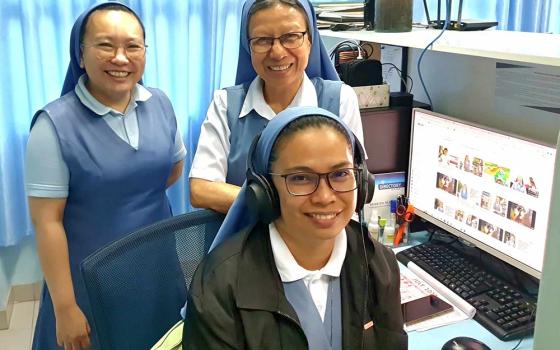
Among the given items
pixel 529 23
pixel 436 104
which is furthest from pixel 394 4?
pixel 529 23

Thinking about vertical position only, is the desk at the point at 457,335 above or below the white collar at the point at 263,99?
below

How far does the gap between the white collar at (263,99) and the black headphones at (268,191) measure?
37 cm

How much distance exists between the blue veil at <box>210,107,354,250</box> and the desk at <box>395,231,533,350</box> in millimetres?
460

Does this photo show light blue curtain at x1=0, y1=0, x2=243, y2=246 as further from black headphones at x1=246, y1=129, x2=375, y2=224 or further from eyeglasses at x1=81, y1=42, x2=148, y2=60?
black headphones at x1=246, y1=129, x2=375, y2=224

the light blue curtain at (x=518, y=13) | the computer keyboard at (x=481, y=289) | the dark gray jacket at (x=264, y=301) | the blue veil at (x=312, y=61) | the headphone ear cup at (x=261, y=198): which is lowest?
the computer keyboard at (x=481, y=289)

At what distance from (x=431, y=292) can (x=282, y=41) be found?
723mm

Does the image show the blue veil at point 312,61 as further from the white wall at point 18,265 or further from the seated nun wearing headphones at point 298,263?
the white wall at point 18,265

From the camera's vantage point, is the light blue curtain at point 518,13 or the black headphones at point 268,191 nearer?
the black headphones at point 268,191

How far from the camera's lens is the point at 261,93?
1.46 meters

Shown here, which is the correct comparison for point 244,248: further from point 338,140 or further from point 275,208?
point 338,140

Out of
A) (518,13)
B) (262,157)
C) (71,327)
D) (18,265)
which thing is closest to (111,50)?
(262,157)

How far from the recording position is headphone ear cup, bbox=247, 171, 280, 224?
1000 mm

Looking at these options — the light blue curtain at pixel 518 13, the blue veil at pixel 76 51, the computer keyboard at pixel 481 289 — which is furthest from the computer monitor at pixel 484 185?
the light blue curtain at pixel 518 13

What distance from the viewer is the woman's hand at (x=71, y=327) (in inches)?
56.4
